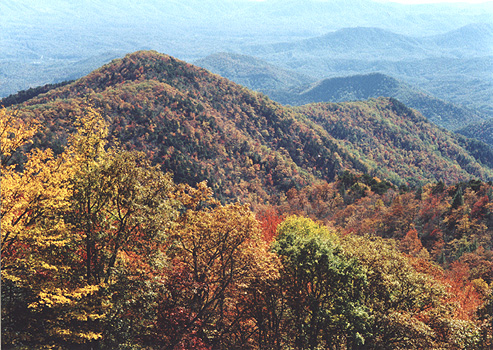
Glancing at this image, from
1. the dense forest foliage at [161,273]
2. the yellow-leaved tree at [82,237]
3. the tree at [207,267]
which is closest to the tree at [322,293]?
the dense forest foliage at [161,273]

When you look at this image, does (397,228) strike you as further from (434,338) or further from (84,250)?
(84,250)

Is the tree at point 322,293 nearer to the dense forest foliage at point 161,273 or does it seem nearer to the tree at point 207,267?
the dense forest foliage at point 161,273

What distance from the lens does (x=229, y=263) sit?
89.0 ft

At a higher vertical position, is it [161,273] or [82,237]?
[82,237]

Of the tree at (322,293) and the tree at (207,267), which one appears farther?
the tree at (322,293)

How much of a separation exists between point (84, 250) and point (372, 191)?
134 meters

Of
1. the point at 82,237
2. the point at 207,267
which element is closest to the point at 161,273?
the point at 207,267

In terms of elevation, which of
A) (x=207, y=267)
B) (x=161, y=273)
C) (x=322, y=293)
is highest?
(x=207, y=267)

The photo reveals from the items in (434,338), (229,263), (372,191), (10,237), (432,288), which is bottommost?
(372,191)

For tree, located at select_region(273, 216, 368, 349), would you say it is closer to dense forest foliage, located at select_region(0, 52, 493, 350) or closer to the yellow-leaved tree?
dense forest foliage, located at select_region(0, 52, 493, 350)

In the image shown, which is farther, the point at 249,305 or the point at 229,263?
the point at 249,305

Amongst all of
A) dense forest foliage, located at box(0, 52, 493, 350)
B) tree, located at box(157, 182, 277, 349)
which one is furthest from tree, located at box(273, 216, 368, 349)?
tree, located at box(157, 182, 277, 349)

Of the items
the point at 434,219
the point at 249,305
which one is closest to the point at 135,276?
the point at 249,305

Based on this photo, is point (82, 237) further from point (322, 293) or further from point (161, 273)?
point (322, 293)
